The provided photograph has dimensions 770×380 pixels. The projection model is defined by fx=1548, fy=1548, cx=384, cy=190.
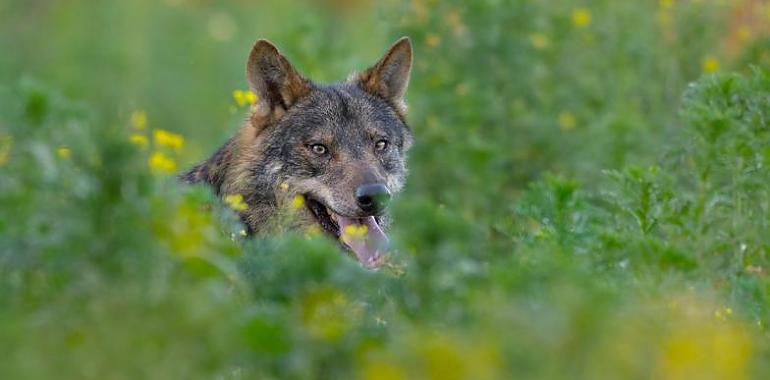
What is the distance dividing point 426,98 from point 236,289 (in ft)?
22.9

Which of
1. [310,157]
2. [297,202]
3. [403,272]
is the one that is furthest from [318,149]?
[403,272]

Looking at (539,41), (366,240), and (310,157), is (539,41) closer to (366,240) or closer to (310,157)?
(310,157)

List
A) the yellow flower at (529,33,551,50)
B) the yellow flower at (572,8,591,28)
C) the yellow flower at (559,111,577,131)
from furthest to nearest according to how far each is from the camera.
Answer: the yellow flower at (572,8,591,28), the yellow flower at (559,111,577,131), the yellow flower at (529,33,551,50)

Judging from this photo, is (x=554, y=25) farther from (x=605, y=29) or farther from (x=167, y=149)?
(x=167, y=149)

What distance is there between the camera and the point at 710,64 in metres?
11.5

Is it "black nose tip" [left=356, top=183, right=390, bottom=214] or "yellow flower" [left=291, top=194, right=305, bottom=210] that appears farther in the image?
"black nose tip" [left=356, top=183, right=390, bottom=214]

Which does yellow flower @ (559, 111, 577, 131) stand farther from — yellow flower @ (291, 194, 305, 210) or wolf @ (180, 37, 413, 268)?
yellow flower @ (291, 194, 305, 210)

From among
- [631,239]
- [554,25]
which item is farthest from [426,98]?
[631,239]

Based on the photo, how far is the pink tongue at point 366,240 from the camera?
770 centimetres

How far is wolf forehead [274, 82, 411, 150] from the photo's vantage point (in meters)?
8.80

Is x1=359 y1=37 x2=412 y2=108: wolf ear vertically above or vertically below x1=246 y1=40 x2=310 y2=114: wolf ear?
above

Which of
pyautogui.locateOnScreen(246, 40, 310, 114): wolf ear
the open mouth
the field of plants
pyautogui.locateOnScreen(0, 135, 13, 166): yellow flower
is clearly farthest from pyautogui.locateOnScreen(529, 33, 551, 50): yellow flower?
pyautogui.locateOnScreen(0, 135, 13, 166): yellow flower

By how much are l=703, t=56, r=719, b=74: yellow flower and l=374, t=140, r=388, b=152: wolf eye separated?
3087 millimetres

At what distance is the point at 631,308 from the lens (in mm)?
4977
